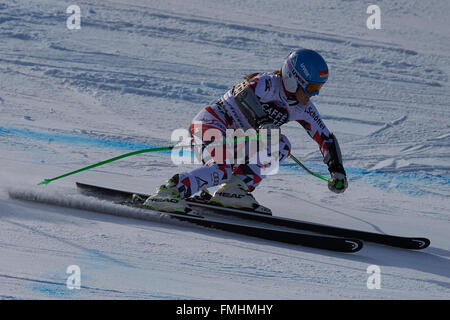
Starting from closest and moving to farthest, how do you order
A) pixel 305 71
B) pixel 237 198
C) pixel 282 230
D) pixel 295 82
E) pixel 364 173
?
pixel 282 230 → pixel 305 71 → pixel 295 82 → pixel 237 198 → pixel 364 173

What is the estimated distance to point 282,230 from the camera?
5398 millimetres

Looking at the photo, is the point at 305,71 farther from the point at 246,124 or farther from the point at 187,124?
the point at 187,124

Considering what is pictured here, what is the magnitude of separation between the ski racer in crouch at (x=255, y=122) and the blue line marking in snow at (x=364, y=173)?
59.8 inches

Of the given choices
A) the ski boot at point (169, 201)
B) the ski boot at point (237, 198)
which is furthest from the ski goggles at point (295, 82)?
the ski boot at point (169, 201)

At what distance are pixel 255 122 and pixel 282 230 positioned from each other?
2.82 ft

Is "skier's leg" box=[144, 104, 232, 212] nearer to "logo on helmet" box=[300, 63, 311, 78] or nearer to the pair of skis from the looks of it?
the pair of skis

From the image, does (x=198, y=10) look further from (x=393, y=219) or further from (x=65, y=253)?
(x=65, y=253)

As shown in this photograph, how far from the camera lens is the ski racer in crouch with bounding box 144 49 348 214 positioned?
18.0ft

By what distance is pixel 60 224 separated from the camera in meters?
5.19

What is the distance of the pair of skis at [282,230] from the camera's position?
16.8 feet

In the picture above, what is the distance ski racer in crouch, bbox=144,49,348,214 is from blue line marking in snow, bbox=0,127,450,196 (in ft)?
4.98

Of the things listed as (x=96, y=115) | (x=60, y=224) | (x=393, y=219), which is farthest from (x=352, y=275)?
(x=96, y=115)

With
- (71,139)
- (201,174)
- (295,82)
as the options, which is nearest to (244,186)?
(201,174)

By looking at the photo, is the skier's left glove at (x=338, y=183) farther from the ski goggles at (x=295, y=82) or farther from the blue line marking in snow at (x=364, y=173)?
the blue line marking in snow at (x=364, y=173)
